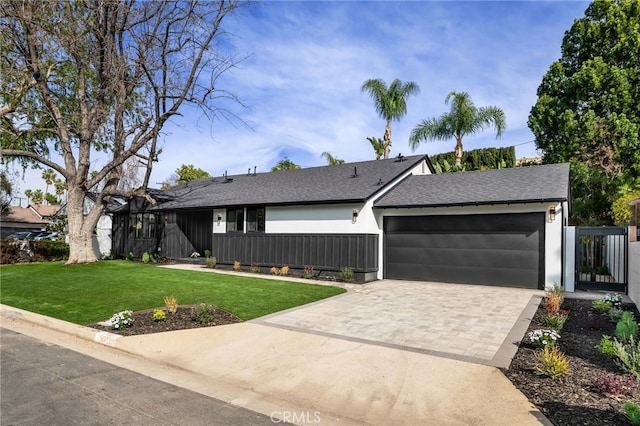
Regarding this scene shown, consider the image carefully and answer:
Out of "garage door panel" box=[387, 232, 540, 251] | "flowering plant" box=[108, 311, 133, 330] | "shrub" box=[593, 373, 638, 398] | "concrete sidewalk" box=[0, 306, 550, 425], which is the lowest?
"concrete sidewalk" box=[0, 306, 550, 425]

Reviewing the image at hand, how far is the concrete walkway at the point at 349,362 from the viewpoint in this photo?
3986 millimetres

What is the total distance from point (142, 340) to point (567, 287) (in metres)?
11.8

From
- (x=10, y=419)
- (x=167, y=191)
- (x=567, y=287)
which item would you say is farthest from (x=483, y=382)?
(x=167, y=191)

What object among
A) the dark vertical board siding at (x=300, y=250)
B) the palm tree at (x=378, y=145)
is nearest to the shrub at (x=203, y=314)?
the dark vertical board siding at (x=300, y=250)

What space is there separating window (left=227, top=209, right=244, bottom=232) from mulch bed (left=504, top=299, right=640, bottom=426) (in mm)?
13601

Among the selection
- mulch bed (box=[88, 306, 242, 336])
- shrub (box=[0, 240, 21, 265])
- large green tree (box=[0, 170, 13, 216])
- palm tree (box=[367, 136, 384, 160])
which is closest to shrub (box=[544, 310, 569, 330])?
mulch bed (box=[88, 306, 242, 336])

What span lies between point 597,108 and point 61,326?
27.0 meters

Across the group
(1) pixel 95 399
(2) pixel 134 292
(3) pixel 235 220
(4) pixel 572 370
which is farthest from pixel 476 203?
(1) pixel 95 399

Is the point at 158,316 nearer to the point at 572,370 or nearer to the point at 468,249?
the point at 572,370

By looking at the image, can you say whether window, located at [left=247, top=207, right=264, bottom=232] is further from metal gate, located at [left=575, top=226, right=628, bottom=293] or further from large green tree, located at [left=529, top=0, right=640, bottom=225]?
large green tree, located at [left=529, top=0, right=640, bottom=225]

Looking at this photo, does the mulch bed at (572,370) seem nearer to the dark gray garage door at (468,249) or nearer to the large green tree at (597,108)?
the dark gray garage door at (468,249)

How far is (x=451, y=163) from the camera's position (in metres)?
27.7

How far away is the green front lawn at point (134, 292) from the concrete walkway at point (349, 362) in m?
0.65

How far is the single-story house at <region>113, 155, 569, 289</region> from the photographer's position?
39.7ft
